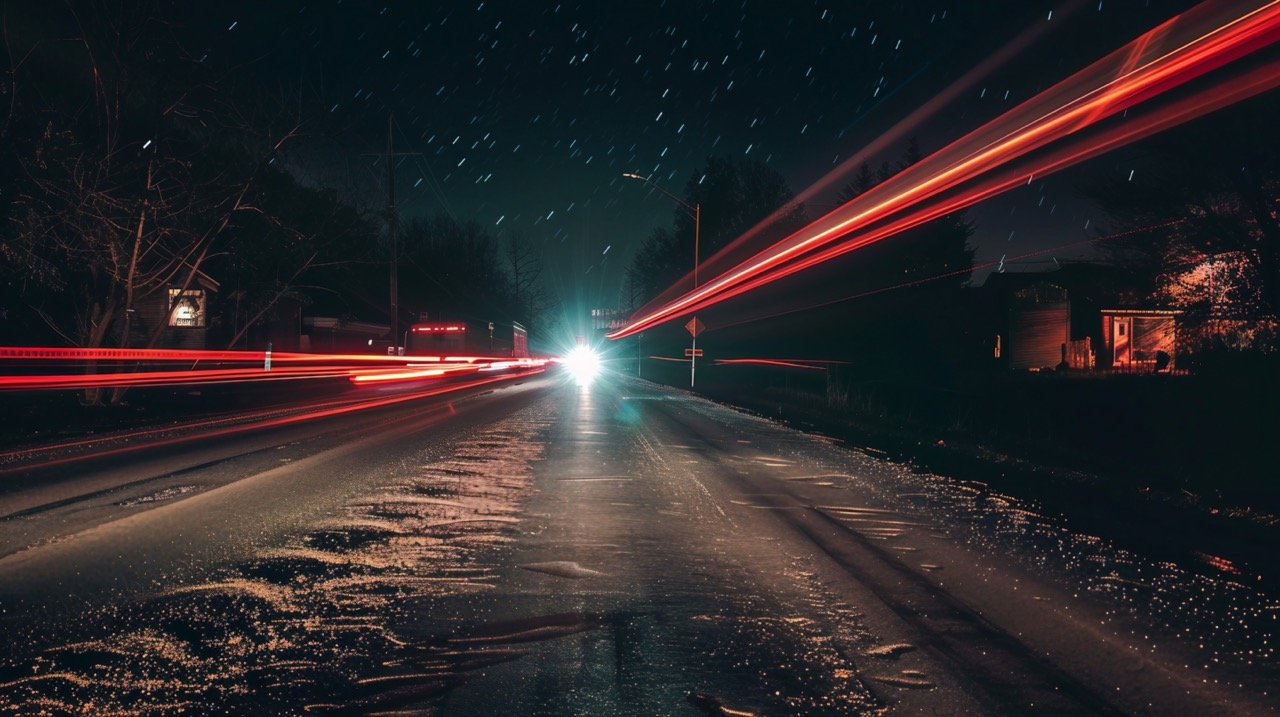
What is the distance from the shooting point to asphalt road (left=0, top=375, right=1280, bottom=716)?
4414 millimetres

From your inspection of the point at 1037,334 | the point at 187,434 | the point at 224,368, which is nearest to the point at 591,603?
the point at 187,434

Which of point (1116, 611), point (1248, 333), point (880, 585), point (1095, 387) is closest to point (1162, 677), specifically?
point (1116, 611)

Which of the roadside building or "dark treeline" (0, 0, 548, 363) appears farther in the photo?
the roadside building

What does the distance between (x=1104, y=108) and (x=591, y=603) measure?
1432 centimetres

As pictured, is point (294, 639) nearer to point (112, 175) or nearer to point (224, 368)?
point (112, 175)

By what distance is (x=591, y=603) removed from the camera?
19.5ft

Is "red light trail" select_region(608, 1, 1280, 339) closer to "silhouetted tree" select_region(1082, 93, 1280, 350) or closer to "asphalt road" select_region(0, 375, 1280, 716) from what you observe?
"silhouetted tree" select_region(1082, 93, 1280, 350)

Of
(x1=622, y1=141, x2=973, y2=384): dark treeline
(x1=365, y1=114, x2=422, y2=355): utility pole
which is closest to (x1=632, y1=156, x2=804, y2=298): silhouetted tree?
(x1=622, y1=141, x2=973, y2=384): dark treeline

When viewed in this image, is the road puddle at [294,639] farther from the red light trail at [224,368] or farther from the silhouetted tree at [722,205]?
the silhouetted tree at [722,205]


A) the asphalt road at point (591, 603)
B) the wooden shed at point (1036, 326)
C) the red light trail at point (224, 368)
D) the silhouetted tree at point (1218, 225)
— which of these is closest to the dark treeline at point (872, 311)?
the wooden shed at point (1036, 326)

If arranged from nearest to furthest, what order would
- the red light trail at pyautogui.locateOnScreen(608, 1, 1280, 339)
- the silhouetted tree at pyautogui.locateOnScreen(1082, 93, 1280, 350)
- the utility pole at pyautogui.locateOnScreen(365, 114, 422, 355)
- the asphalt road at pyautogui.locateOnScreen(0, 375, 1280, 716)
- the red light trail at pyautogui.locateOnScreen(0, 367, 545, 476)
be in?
1. the asphalt road at pyautogui.locateOnScreen(0, 375, 1280, 716)
2. the red light trail at pyautogui.locateOnScreen(608, 1, 1280, 339)
3. the red light trail at pyautogui.locateOnScreen(0, 367, 545, 476)
4. the silhouetted tree at pyautogui.locateOnScreen(1082, 93, 1280, 350)
5. the utility pole at pyautogui.locateOnScreen(365, 114, 422, 355)

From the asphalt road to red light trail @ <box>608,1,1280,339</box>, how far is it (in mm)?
6978

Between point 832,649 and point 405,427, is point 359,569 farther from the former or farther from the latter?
point 405,427

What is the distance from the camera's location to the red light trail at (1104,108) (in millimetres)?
12721
